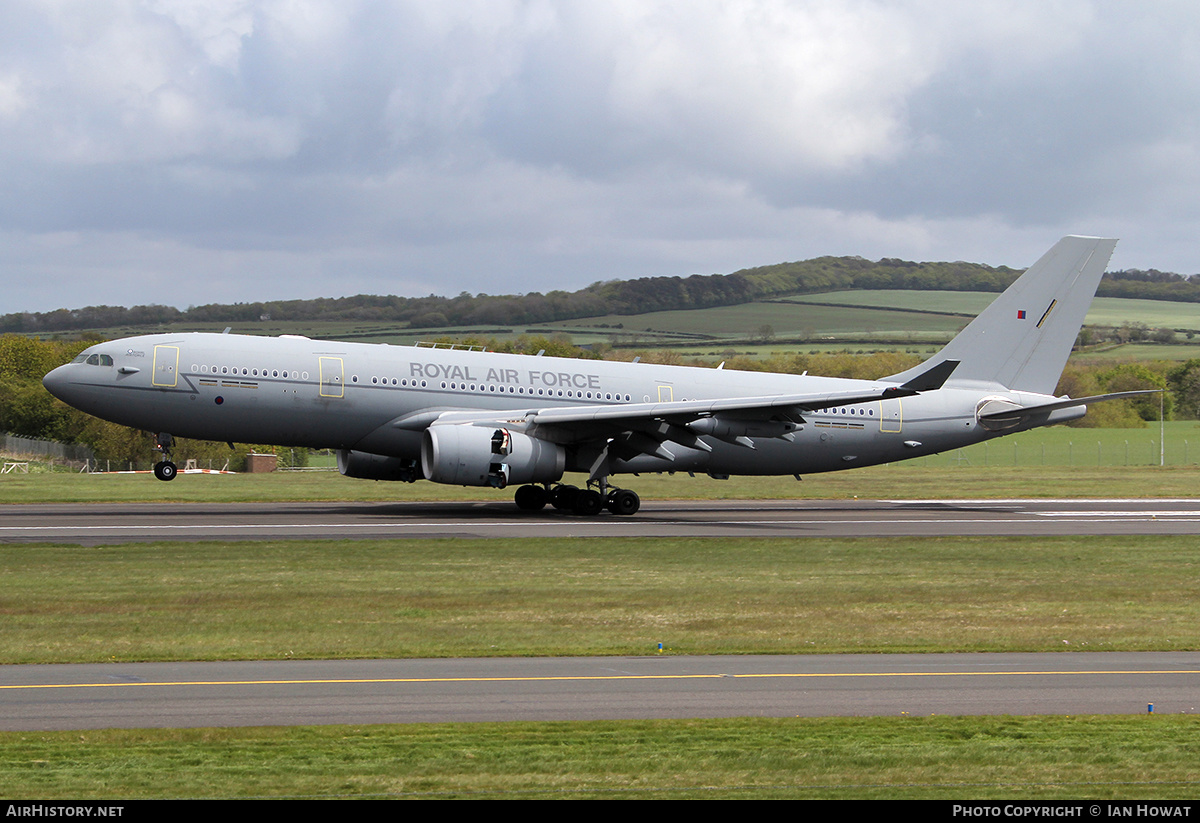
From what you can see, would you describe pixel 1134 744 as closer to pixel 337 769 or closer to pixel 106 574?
pixel 337 769

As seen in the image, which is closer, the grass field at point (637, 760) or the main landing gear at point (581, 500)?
the grass field at point (637, 760)

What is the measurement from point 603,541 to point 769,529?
6.11 metres

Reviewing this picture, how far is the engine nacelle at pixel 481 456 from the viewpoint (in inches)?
1275

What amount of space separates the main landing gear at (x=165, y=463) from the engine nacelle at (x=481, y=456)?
6775 mm

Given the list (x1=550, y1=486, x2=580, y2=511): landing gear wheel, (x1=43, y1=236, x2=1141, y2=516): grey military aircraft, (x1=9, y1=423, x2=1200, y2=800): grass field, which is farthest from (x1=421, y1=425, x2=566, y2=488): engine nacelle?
(x1=9, y1=423, x2=1200, y2=800): grass field

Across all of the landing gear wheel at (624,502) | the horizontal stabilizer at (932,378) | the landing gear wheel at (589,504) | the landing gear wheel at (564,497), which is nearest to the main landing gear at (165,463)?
the landing gear wheel at (564,497)

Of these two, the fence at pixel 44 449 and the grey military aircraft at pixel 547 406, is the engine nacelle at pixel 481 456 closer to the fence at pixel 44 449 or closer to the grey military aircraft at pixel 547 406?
the grey military aircraft at pixel 547 406

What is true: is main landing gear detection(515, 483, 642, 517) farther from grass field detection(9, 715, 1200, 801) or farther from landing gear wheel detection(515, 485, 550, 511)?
grass field detection(9, 715, 1200, 801)

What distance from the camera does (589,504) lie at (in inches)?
1412

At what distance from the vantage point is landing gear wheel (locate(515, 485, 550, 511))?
123 feet

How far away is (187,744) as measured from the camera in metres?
10.3

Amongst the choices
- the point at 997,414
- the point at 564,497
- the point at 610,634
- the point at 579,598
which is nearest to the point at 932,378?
the point at 997,414

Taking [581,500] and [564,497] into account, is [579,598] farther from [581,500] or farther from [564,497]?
[564,497]
